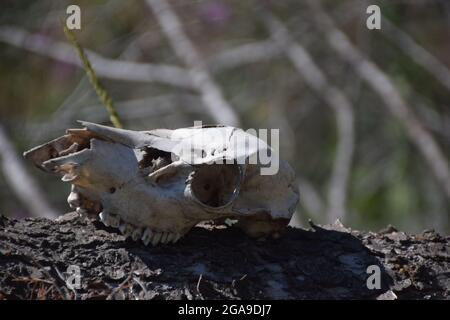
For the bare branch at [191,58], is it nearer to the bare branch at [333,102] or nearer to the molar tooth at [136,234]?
the bare branch at [333,102]

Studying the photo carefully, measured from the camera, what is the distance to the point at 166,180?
192cm

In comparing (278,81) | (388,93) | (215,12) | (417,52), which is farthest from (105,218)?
(278,81)

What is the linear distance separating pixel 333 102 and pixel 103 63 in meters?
1.43

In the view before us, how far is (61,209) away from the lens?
5.43 m

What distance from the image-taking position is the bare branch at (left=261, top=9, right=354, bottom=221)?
4.93 metres

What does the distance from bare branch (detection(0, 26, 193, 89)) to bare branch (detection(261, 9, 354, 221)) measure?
26.5 inches

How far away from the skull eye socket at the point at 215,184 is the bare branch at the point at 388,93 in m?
2.99

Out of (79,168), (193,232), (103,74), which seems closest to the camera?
(79,168)

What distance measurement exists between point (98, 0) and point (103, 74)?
0.70 m

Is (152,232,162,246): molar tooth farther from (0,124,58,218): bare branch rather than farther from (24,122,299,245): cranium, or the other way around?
(0,124,58,218): bare branch

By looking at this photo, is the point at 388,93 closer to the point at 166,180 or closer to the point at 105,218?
the point at 166,180

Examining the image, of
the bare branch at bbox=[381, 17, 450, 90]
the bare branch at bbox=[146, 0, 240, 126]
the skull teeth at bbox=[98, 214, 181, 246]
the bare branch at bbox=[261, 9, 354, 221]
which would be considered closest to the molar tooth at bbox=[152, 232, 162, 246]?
the skull teeth at bbox=[98, 214, 181, 246]
